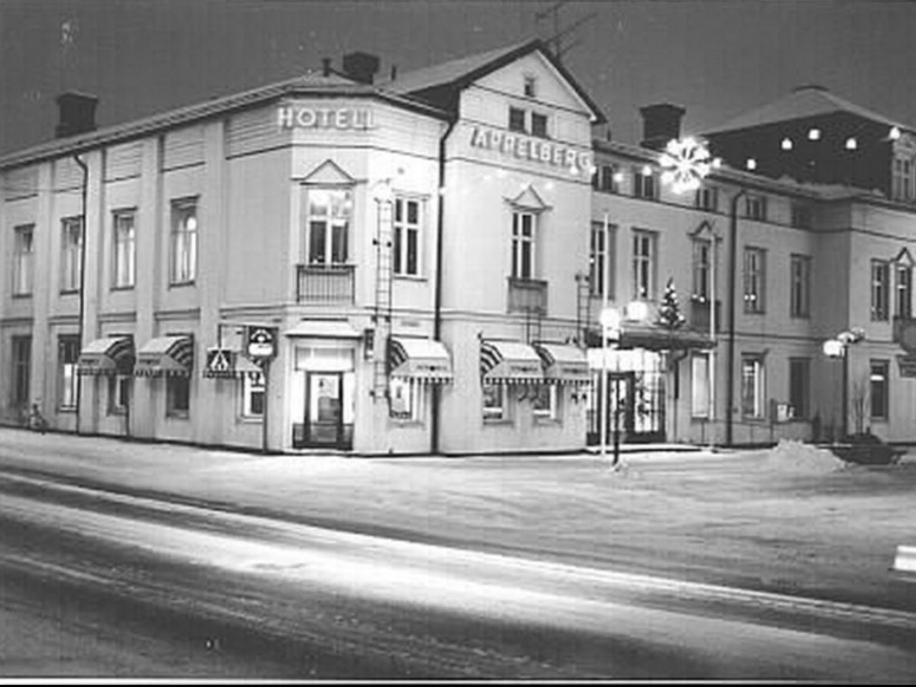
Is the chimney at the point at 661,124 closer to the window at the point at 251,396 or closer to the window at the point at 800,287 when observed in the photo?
the window at the point at 800,287

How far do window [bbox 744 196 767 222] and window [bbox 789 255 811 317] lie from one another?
1339mm

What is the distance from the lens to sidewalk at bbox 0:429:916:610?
28.2ft

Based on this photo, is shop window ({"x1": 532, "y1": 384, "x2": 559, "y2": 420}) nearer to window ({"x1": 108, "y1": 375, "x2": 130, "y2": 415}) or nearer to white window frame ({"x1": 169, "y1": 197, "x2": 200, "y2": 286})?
white window frame ({"x1": 169, "y1": 197, "x2": 200, "y2": 286})

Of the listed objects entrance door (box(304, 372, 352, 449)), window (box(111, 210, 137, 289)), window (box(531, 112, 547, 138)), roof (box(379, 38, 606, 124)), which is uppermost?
roof (box(379, 38, 606, 124))

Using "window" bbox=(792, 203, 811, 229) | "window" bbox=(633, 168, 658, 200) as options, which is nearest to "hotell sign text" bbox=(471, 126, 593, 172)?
"window" bbox=(633, 168, 658, 200)

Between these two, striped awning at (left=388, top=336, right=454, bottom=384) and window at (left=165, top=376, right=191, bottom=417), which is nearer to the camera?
striped awning at (left=388, top=336, right=454, bottom=384)

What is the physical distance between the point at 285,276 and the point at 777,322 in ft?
40.6

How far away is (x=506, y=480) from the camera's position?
14891mm

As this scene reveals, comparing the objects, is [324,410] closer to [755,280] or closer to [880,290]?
[755,280]

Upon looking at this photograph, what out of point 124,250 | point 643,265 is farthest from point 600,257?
point 124,250

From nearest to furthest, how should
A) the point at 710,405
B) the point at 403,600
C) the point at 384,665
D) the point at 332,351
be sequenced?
the point at 384,665, the point at 403,600, the point at 332,351, the point at 710,405

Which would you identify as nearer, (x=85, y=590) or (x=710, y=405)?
(x=85, y=590)

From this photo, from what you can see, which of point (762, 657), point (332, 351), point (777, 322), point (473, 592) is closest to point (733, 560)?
point (473, 592)

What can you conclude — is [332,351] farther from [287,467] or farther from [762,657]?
[762,657]
